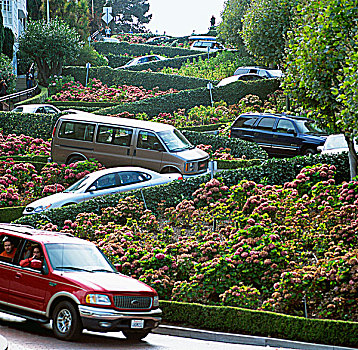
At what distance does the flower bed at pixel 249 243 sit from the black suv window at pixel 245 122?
9.09 metres

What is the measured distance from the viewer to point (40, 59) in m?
49.4

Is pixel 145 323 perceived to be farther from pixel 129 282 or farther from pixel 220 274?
pixel 220 274

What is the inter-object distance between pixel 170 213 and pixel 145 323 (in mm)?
6673

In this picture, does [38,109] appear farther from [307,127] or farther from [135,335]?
[135,335]

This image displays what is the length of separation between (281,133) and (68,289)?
1657 centimetres

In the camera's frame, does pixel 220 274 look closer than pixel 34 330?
No

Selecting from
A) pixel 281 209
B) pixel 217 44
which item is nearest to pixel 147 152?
pixel 281 209

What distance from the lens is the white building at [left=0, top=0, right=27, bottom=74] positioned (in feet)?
172

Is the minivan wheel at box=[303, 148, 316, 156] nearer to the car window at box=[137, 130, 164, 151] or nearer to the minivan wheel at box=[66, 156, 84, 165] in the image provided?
the car window at box=[137, 130, 164, 151]

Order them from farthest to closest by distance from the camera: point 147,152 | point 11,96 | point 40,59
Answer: point 40,59, point 11,96, point 147,152

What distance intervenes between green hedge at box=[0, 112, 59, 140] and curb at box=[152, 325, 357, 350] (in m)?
19.4

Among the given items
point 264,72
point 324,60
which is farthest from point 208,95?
point 324,60

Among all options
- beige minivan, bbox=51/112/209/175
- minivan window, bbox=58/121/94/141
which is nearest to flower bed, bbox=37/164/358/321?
beige minivan, bbox=51/112/209/175

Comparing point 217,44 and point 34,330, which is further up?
point 217,44
